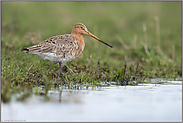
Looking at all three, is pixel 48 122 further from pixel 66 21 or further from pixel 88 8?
pixel 88 8

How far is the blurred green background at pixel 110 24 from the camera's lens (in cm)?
1193

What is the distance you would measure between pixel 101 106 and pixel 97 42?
24.5 feet

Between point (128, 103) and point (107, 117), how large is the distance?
37.9 inches

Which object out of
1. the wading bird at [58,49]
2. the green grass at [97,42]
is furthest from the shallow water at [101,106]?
the wading bird at [58,49]

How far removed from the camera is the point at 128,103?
242 inches

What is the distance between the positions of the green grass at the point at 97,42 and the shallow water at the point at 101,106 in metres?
0.70

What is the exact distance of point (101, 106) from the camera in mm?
5930

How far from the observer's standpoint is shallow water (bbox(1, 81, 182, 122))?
526cm

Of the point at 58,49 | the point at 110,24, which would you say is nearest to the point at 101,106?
the point at 58,49

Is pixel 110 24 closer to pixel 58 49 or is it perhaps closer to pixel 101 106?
pixel 58 49

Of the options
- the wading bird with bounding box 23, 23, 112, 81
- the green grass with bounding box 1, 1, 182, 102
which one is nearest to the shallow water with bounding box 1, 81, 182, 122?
the green grass with bounding box 1, 1, 182, 102

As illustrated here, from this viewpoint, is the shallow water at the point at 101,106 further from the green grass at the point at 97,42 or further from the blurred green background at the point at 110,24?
the blurred green background at the point at 110,24

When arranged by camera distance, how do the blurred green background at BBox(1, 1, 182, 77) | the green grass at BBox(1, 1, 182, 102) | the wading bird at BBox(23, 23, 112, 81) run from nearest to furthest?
the wading bird at BBox(23, 23, 112, 81) → the green grass at BBox(1, 1, 182, 102) → the blurred green background at BBox(1, 1, 182, 77)

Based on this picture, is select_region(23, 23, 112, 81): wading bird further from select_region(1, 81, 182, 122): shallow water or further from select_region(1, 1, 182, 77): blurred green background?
select_region(1, 1, 182, 77): blurred green background
